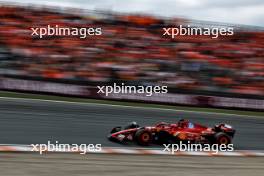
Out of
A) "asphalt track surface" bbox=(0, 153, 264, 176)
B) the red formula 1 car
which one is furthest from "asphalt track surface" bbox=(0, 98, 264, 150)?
"asphalt track surface" bbox=(0, 153, 264, 176)

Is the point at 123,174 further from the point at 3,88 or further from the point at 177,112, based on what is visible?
the point at 3,88

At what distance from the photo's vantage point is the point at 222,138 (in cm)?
916

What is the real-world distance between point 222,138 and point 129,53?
810 cm

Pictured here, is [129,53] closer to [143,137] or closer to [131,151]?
[143,137]

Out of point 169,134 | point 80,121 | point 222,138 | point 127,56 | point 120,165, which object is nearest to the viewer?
point 120,165

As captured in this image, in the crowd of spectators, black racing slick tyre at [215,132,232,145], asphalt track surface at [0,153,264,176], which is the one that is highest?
the crowd of spectators

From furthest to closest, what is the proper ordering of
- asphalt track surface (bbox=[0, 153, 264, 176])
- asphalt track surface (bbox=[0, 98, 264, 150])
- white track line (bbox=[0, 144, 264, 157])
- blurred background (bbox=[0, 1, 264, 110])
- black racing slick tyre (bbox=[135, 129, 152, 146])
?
blurred background (bbox=[0, 1, 264, 110]), asphalt track surface (bbox=[0, 98, 264, 150]), black racing slick tyre (bbox=[135, 129, 152, 146]), white track line (bbox=[0, 144, 264, 157]), asphalt track surface (bbox=[0, 153, 264, 176])

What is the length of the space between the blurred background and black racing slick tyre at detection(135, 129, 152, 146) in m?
5.87

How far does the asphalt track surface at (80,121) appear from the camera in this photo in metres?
9.28

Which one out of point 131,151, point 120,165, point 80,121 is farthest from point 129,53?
point 120,165

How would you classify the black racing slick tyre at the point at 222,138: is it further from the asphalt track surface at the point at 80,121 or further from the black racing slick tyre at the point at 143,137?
the black racing slick tyre at the point at 143,137

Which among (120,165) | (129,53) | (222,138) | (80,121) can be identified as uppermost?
(129,53)

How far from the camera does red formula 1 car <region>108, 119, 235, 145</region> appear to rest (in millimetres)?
8883

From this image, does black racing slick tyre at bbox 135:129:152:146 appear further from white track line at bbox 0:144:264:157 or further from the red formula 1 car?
white track line at bbox 0:144:264:157
